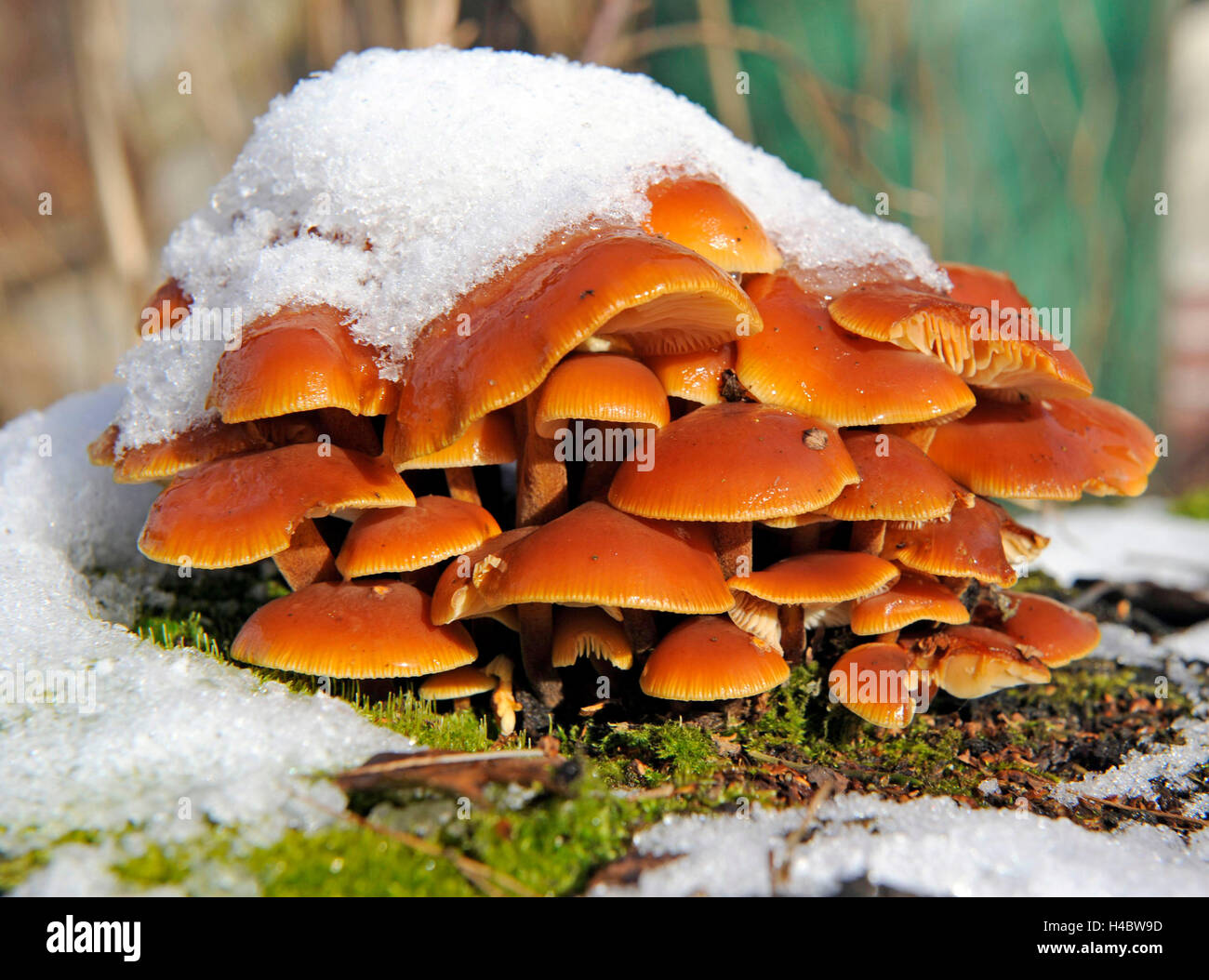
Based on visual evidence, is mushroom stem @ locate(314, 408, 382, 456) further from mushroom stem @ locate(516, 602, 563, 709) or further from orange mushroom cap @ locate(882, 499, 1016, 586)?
orange mushroom cap @ locate(882, 499, 1016, 586)

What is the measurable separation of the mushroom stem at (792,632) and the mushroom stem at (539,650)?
0.64 meters

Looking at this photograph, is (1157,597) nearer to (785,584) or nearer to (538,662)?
(785,584)

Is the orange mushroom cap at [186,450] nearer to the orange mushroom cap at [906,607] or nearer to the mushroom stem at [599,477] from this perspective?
the mushroom stem at [599,477]

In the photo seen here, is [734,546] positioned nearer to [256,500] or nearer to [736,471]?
[736,471]

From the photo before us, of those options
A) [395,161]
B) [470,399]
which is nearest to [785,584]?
[470,399]

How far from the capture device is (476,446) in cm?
202

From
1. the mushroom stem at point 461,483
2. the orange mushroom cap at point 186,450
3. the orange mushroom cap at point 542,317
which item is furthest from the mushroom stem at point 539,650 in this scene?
the orange mushroom cap at point 186,450

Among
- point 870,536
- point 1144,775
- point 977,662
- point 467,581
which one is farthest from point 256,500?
point 1144,775

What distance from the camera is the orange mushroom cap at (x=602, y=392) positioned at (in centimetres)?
177

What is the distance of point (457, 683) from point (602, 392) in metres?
0.92

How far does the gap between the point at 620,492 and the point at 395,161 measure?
108cm

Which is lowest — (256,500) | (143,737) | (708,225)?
(143,737)

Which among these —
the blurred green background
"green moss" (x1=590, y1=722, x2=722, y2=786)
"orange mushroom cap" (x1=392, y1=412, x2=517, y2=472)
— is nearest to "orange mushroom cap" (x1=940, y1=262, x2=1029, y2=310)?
"orange mushroom cap" (x1=392, y1=412, x2=517, y2=472)

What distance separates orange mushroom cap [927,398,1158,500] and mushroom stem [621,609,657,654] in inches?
37.6
